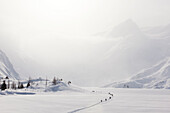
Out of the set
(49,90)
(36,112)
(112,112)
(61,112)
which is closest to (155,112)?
(112,112)

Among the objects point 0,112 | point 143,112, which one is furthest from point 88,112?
point 0,112

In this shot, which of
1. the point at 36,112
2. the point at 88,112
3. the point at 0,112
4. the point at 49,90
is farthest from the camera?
the point at 49,90

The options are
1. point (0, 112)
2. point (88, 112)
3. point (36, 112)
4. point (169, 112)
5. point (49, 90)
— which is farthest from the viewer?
point (49, 90)

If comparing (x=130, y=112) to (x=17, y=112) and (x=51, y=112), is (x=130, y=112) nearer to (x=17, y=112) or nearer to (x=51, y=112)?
(x=51, y=112)

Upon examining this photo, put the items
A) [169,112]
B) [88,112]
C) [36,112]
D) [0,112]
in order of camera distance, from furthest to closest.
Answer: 1. [169,112]
2. [88,112]
3. [36,112]
4. [0,112]

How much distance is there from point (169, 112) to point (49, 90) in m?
118

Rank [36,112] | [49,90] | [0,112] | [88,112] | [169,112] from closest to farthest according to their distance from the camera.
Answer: [0,112] → [36,112] → [88,112] → [169,112] → [49,90]

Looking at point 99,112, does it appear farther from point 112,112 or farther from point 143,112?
point 143,112

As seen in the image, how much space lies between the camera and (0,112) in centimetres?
4503

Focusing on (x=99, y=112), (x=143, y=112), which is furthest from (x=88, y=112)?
(x=143, y=112)

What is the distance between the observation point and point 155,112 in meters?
54.5

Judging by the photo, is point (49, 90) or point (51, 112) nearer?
point (51, 112)

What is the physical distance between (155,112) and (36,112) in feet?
80.5

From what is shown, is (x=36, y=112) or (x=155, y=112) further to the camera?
(x=155, y=112)
